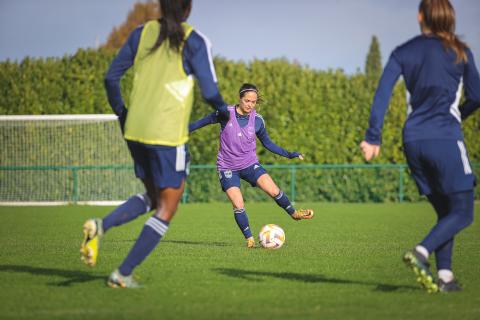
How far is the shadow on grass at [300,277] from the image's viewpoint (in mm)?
6852

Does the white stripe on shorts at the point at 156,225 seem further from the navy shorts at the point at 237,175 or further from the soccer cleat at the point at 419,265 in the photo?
the navy shorts at the point at 237,175

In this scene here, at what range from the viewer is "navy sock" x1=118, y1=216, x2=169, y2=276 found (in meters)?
6.35

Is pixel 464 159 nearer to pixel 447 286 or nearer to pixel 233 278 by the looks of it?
pixel 447 286

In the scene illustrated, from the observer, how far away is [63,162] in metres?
23.3

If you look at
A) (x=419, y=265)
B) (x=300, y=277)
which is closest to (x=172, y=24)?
(x=419, y=265)

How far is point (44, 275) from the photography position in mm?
7590

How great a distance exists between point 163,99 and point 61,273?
2.45 m

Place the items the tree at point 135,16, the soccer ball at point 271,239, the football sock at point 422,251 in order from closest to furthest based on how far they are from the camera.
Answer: the football sock at point 422,251
the soccer ball at point 271,239
the tree at point 135,16

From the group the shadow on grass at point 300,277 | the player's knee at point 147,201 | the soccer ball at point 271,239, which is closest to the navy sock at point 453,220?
the shadow on grass at point 300,277

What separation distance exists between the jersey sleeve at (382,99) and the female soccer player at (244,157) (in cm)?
490

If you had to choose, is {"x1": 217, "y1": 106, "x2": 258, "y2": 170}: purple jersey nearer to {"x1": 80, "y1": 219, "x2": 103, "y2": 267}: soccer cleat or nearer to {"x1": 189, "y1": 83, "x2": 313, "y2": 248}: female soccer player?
{"x1": 189, "y1": 83, "x2": 313, "y2": 248}: female soccer player

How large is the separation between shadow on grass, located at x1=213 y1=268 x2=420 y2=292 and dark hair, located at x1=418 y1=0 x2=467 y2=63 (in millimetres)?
1958

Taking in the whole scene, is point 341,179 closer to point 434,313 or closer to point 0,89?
point 0,89

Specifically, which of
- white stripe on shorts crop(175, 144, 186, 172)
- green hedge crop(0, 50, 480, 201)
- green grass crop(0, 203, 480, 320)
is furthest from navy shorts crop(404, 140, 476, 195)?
green hedge crop(0, 50, 480, 201)
